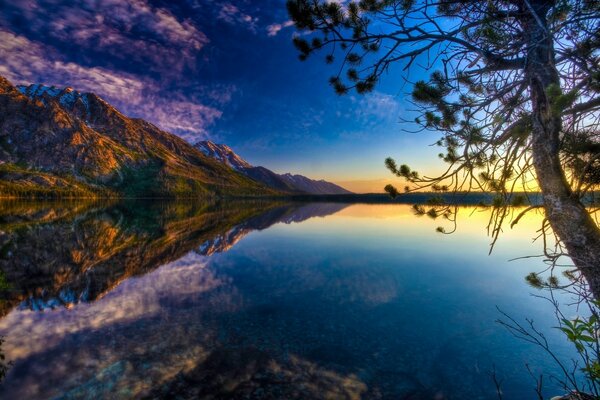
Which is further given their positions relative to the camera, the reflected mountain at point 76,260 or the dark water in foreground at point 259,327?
the reflected mountain at point 76,260

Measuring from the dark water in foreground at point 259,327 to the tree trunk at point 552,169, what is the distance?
19.6ft

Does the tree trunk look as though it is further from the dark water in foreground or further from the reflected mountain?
the reflected mountain

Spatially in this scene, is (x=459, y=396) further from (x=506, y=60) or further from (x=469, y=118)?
(x=506, y=60)

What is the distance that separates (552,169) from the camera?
17.5ft

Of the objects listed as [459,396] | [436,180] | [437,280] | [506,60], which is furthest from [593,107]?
[437,280]

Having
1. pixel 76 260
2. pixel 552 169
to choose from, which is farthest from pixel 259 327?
pixel 76 260

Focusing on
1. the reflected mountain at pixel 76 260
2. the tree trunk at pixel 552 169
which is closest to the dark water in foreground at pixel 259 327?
the reflected mountain at pixel 76 260

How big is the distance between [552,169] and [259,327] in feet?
37.1

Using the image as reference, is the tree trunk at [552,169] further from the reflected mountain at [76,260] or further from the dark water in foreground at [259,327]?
the reflected mountain at [76,260]

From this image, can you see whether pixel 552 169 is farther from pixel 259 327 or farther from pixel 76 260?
pixel 76 260

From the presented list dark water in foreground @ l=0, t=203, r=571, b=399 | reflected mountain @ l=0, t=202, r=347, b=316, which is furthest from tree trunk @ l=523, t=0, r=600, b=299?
reflected mountain @ l=0, t=202, r=347, b=316

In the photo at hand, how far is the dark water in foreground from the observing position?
8.84 m

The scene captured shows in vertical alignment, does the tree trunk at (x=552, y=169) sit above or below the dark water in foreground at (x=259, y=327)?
above

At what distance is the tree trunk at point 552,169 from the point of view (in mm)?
4898
